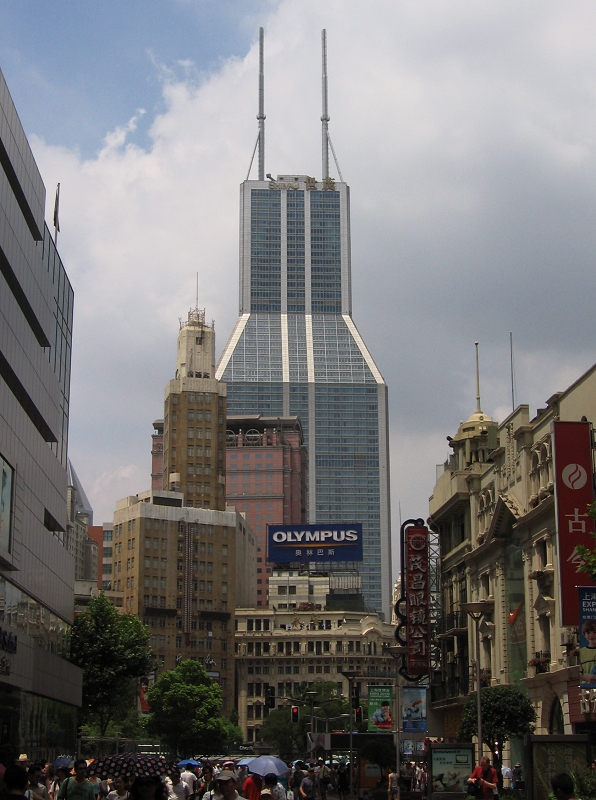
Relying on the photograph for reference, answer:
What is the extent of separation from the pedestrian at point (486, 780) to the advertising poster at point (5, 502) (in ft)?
81.0

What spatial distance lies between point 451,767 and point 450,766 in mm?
50

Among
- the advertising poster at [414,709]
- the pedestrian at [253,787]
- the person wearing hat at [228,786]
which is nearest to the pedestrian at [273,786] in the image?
the pedestrian at [253,787]

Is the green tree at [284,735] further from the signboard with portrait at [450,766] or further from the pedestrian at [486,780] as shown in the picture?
the pedestrian at [486,780]

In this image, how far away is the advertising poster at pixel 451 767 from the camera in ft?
133

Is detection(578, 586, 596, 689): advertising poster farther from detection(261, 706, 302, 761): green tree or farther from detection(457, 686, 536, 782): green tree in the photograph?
detection(261, 706, 302, 761): green tree

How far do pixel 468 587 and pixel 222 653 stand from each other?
402ft

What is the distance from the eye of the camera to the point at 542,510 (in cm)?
5350

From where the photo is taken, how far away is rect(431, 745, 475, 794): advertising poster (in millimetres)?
40469

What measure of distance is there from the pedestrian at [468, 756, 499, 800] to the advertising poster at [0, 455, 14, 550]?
24.7m

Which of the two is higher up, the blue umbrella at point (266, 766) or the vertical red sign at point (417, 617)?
the vertical red sign at point (417, 617)

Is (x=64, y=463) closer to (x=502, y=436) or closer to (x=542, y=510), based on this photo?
(x=502, y=436)

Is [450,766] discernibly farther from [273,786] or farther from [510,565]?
[510,565]

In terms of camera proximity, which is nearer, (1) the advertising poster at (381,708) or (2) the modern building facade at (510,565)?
(2) the modern building facade at (510,565)

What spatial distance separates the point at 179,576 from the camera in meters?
185
